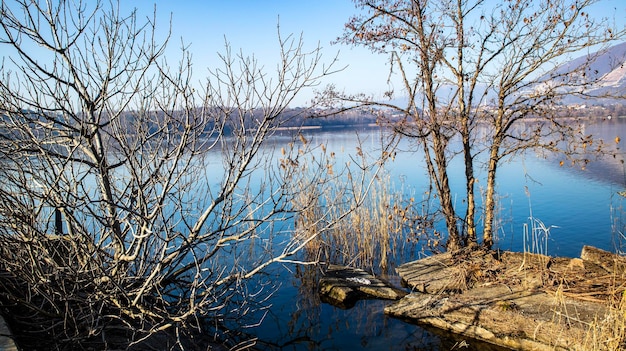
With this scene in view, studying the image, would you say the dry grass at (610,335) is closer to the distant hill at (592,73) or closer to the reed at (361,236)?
the distant hill at (592,73)

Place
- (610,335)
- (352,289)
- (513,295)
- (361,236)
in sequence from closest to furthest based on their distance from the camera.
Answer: (610,335) < (513,295) < (352,289) < (361,236)

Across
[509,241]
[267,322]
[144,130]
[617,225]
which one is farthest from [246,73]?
[617,225]

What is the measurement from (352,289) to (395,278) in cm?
119

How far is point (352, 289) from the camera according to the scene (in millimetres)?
6578

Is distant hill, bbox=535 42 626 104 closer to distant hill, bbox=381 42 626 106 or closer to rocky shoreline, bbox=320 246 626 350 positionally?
distant hill, bbox=381 42 626 106

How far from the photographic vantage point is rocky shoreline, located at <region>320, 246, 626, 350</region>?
185 inches

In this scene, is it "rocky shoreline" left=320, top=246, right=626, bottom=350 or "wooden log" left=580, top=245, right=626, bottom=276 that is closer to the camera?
"rocky shoreline" left=320, top=246, right=626, bottom=350

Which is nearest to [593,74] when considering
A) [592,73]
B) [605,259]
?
[592,73]

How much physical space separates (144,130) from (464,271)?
489 cm

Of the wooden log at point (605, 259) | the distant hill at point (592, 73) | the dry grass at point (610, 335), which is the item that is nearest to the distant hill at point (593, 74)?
the distant hill at point (592, 73)

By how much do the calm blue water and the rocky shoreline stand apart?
11.0 inches

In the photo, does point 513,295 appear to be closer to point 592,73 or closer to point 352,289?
point 352,289

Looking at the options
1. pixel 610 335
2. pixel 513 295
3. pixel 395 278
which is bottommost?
pixel 395 278

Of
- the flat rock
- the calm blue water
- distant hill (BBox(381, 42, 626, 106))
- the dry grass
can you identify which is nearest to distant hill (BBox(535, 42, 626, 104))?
distant hill (BBox(381, 42, 626, 106))
